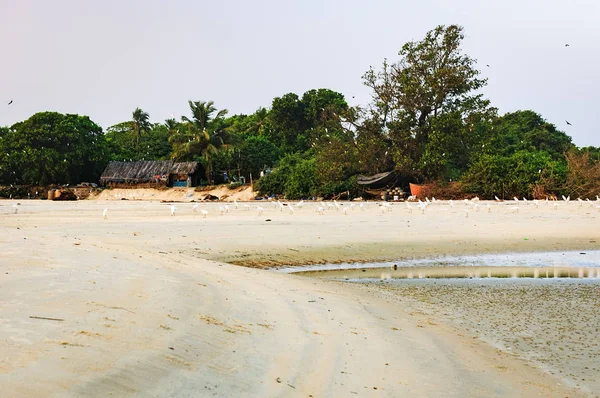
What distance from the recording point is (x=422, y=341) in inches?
260

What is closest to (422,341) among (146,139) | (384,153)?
(384,153)

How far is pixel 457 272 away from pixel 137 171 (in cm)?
5599

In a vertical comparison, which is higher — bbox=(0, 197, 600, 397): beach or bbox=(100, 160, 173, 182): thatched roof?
bbox=(100, 160, 173, 182): thatched roof

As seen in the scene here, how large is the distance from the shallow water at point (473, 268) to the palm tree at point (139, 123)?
7423 centimetres

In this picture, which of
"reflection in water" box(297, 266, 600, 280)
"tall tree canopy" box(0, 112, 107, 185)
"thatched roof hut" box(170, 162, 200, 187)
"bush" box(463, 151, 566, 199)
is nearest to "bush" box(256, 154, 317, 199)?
"thatched roof hut" box(170, 162, 200, 187)

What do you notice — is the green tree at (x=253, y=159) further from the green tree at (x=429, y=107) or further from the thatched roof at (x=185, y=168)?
the green tree at (x=429, y=107)

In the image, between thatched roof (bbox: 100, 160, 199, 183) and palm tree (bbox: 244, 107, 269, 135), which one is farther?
palm tree (bbox: 244, 107, 269, 135)

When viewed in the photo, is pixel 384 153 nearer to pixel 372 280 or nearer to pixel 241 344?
pixel 372 280

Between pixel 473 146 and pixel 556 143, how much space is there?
2024 cm

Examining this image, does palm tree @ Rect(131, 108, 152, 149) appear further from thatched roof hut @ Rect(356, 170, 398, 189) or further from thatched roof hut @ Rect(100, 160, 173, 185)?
thatched roof hut @ Rect(356, 170, 398, 189)

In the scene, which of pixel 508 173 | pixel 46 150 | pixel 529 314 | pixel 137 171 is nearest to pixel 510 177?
pixel 508 173

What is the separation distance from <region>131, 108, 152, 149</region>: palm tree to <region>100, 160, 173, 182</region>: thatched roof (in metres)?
18.9

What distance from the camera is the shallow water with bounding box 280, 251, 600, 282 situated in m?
12.3

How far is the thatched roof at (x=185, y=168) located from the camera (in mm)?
62500
